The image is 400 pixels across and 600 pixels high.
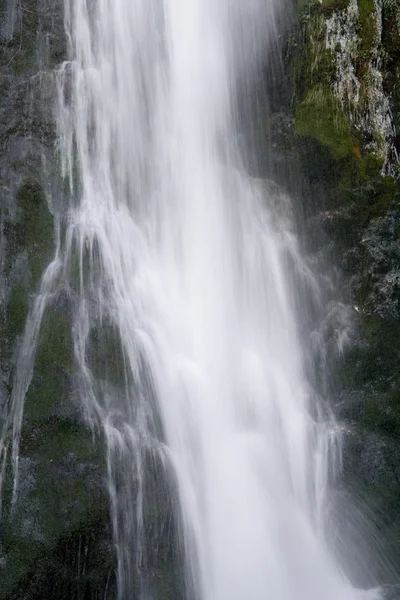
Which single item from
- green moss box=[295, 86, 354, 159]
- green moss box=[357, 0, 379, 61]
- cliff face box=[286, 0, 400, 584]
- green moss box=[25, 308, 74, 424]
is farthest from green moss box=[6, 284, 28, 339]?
green moss box=[357, 0, 379, 61]

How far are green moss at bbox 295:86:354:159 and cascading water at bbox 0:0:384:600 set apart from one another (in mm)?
1019

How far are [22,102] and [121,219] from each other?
2071 mm

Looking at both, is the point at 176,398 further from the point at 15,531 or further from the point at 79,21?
the point at 79,21

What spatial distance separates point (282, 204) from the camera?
9.09 m

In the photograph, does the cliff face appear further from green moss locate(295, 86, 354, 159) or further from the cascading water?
the cascading water

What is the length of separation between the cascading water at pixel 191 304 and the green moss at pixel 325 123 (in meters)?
1.02

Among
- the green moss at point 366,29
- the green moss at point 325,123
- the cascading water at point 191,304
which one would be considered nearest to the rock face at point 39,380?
the cascading water at point 191,304

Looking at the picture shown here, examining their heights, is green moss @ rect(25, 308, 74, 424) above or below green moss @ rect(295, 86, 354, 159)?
below

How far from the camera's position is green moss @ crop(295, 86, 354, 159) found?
8727mm

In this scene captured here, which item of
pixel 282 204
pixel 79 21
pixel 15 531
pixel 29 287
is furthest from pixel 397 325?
pixel 79 21

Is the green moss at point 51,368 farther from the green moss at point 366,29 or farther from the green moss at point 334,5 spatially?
the green moss at point 334,5

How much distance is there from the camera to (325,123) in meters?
8.81

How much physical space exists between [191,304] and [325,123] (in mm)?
3263

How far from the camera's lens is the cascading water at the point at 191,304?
24.2ft
